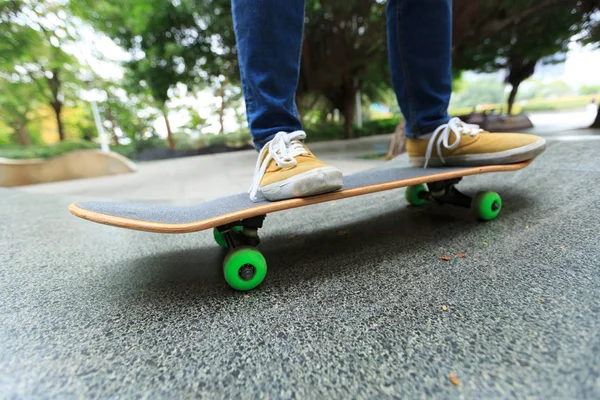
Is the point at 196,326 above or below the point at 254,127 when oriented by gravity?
below

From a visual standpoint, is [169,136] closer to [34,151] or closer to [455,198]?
[34,151]

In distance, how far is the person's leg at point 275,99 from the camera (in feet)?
1.91

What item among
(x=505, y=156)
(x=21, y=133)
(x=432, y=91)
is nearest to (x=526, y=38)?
(x=432, y=91)

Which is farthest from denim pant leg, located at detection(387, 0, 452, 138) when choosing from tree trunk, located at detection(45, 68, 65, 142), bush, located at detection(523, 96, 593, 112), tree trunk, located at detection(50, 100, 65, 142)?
tree trunk, located at detection(50, 100, 65, 142)

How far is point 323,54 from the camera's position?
4.97 m

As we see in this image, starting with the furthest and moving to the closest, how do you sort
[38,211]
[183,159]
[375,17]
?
[183,159] < [375,17] < [38,211]

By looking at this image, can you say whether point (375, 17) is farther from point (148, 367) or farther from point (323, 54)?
point (148, 367)

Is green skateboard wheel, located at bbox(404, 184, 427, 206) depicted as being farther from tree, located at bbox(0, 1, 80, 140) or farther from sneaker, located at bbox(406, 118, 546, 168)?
tree, located at bbox(0, 1, 80, 140)

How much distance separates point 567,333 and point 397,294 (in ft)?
0.72

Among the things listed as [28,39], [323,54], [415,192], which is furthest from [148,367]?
[323,54]

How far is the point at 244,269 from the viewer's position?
531 millimetres

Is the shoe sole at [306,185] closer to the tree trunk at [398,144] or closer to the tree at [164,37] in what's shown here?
the tree trunk at [398,144]

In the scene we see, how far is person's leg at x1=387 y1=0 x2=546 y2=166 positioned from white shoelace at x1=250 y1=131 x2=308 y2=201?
466 mm

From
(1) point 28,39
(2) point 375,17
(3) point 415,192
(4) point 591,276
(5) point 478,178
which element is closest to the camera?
(4) point 591,276
